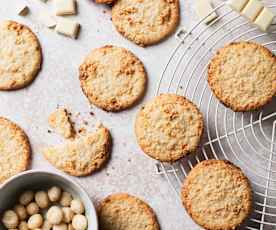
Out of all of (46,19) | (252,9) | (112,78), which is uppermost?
(46,19)

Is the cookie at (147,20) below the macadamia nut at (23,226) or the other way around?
the other way around

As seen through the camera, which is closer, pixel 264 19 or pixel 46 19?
pixel 264 19

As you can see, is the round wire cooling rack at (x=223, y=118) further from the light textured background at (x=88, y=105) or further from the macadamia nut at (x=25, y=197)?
the macadamia nut at (x=25, y=197)

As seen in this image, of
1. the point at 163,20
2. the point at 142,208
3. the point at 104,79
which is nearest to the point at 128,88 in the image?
the point at 104,79

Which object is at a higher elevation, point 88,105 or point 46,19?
point 46,19

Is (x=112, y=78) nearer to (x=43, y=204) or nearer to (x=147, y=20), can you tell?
(x=147, y=20)

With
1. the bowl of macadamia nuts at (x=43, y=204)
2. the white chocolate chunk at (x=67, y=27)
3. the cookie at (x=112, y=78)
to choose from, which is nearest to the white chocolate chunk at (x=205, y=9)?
the cookie at (x=112, y=78)

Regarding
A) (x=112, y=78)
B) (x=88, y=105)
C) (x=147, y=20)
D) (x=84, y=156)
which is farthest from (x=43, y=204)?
(x=147, y=20)
